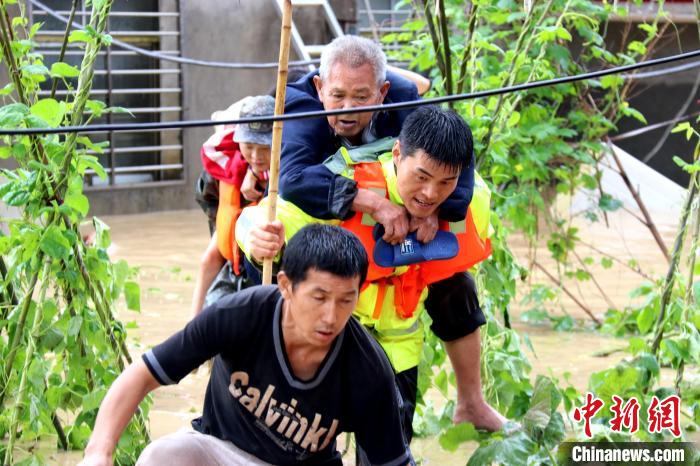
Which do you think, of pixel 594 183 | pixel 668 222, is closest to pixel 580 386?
pixel 594 183

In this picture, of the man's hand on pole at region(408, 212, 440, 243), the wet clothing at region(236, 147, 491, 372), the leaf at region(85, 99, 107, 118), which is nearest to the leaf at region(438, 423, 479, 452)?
the wet clothing at region(236, 147, 491, 372)

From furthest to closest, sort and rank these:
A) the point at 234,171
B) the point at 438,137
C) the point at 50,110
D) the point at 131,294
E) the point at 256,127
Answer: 1. the point at 234,171
2. the point at 256,127
3. the point at 131,294
4. the point at 50,110
5. the point at 438,137

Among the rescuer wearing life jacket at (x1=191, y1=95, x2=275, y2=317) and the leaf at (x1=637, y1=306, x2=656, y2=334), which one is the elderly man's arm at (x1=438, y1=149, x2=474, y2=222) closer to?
the rescuer wearing life jacket at (x1=191, y1=95, x2=275, y2=317)

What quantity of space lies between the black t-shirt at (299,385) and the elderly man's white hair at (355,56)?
0.80 metres

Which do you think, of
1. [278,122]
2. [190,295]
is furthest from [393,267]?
[190,295]

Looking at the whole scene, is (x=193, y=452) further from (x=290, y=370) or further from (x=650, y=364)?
(x=650, y=364)

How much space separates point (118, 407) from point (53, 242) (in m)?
0.93

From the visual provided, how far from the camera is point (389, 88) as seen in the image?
145 inches

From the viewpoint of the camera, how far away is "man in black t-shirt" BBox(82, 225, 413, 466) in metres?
2.86

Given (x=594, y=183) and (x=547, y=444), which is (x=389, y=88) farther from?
(x=594, y=183)

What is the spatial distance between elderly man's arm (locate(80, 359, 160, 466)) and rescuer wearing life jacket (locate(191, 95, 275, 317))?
5.39 feet

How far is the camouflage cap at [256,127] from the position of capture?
4398 millimetres

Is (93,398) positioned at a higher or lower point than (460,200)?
lower

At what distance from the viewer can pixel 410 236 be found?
3430 mm
